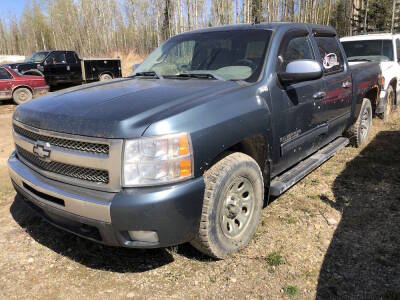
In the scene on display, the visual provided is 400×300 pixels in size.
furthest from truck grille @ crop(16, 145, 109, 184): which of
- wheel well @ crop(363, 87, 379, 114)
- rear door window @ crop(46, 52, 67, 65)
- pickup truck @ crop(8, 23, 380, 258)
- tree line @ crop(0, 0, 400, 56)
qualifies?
tree line @ crop(0, 0, 400, 56)

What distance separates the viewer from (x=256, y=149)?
10.7ft

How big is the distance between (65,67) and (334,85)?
14.2 m

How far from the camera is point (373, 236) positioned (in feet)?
11.1

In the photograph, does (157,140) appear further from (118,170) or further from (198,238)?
(198,238)

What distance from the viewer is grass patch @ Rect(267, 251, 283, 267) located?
9.87 feet

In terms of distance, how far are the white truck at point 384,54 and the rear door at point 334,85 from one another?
9.73 ft

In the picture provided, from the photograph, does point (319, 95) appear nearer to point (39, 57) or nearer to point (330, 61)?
point (330, 61)

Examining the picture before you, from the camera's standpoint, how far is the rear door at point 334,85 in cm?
427

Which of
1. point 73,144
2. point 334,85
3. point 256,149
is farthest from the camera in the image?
point 334,85

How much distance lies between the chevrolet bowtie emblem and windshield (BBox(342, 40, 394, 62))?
7019 millimetres

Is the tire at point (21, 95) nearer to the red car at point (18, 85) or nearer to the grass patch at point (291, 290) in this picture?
the red car at point (18, 85)

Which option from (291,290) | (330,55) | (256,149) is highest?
(330,55)

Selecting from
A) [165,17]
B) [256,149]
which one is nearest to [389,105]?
[256,149]

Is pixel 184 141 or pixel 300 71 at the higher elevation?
pixel 300 71
